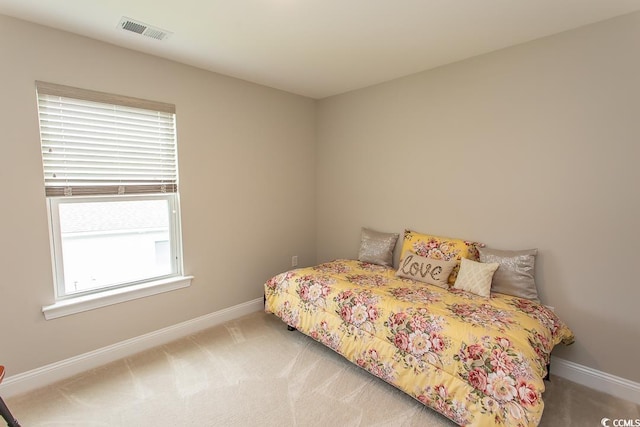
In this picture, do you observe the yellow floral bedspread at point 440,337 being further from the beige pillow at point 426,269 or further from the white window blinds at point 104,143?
the white window blinds at point 104,143

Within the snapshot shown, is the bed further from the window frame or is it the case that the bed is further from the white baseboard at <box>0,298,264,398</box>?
the window frame

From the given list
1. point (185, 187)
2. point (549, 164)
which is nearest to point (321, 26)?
point (185, 187)

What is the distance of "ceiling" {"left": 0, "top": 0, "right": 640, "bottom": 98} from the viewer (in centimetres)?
187

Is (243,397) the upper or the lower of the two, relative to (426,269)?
lower

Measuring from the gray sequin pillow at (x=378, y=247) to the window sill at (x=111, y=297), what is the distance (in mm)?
1754

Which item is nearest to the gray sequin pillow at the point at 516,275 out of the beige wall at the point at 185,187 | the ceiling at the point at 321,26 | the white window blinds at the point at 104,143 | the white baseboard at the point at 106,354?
the ceiling at the point at 321,26

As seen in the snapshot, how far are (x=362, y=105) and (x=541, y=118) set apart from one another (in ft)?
5.63

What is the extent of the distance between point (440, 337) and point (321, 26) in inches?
84.6

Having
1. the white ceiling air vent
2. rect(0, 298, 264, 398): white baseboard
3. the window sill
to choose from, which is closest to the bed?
rect(0, 298, 264, 398): white baseboard

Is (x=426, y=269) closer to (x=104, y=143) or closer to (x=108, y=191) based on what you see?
(x=108, y=191)

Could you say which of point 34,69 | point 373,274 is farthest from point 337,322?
point 34,69

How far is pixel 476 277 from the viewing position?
7.88ft

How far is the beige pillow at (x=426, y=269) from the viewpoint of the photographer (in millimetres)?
2605

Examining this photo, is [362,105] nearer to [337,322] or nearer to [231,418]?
[337,322]
